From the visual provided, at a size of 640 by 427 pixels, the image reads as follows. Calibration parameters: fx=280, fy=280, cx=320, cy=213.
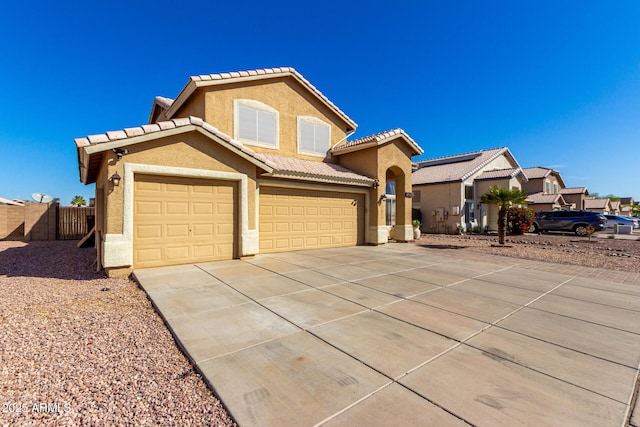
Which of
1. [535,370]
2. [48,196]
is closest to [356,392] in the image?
[535,370]

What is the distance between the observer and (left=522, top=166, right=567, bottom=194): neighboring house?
30328mm

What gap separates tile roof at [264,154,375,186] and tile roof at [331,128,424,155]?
1022 millimetres

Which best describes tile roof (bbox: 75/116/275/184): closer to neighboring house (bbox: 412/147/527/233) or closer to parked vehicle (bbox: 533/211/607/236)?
neighboring house (bbox: 412/147/527/233)

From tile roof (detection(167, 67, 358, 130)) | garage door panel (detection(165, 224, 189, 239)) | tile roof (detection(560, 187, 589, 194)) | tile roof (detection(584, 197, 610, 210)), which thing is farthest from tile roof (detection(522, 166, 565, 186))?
garage door panel (detection(165, 224, 189, 239))

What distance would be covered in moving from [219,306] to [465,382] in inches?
154

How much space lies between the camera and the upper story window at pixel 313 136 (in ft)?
44.7

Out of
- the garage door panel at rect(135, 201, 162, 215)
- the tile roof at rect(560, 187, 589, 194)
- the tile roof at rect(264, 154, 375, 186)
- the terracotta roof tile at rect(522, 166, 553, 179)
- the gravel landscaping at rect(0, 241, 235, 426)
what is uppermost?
the terracotta roof tile at rect(522, 166, 553, 179)

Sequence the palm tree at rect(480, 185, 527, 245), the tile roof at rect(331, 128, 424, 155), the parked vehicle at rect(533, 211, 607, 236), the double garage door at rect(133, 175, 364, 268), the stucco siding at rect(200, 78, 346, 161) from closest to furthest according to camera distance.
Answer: the double garage door at rect(133, 175, 364, 268)
the stucco siding at rect(200, 78, 346, 161)
the tile roof at rect(331, 128, 424, 155)
the palm tree at rect(480, 185, 527, 245)
the parked vehicle at rect(533, 211, 607, 236)

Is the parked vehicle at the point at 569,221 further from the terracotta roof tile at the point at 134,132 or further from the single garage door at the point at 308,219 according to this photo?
the terracotta roof tile at the point at 134,132

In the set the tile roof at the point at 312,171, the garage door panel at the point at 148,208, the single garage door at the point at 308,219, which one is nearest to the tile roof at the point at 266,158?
the tile roof at the point at 312,171

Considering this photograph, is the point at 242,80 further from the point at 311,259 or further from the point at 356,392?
the point at 356,392

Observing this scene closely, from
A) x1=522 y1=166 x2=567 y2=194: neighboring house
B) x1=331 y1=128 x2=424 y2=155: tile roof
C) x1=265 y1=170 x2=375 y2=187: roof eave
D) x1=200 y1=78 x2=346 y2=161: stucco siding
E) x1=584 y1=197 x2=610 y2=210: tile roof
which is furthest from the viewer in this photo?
x1=584 y1=197 x2=610 y2=210: tile roof

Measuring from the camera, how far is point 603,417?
2385mm

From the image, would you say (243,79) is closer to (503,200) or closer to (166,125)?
(166,125)
